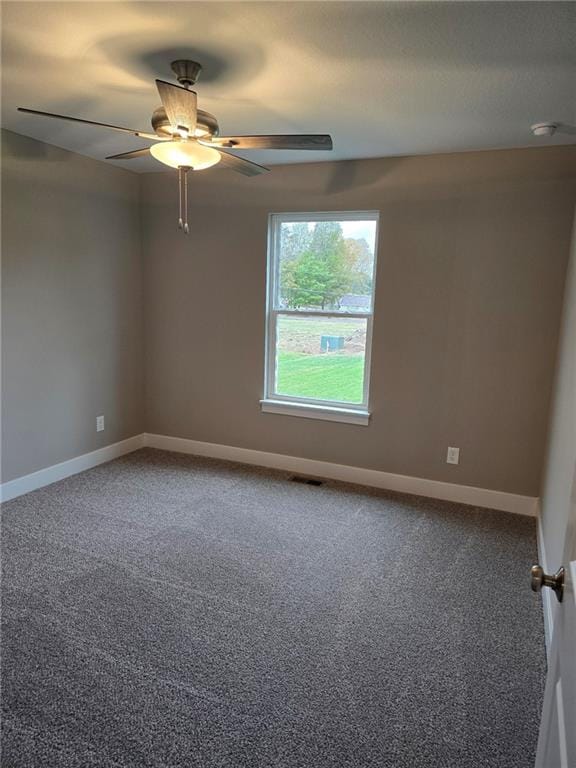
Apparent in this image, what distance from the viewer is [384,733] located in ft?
5.46

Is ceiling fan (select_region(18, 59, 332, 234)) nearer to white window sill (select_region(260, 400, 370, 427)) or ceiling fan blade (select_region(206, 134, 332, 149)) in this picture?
ceiling fan blade (select_region(206, 134, 332, 149))

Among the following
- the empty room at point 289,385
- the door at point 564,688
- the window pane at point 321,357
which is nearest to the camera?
the door at point 564,688

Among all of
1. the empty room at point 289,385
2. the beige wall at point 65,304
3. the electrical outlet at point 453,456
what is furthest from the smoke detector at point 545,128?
the beige wall at point 65,304

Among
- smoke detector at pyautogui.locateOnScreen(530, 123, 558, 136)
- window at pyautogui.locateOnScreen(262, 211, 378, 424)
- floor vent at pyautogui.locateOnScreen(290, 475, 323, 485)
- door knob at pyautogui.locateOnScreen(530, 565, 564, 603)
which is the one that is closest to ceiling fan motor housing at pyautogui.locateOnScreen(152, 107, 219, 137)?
smoke detector at pyautogui.locateOnScreen(530, 123, 558, 136)

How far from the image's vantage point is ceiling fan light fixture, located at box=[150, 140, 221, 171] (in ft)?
6.75

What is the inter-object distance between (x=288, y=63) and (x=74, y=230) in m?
2.30

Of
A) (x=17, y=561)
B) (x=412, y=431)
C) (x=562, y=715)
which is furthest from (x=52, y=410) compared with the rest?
(x=562, y=715)

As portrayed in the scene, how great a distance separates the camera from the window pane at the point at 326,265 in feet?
12.3

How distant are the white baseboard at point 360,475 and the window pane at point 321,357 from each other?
1.85ft

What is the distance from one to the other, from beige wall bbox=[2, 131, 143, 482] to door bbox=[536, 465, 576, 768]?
3.38 m

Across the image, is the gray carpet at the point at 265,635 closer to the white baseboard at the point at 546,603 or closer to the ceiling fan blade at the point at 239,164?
the white baseboard at the point at 546,603

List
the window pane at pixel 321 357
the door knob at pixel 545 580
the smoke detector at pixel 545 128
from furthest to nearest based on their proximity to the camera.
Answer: the window pane at pixel 321 357, the smoke detector at pixel 545 128, the door knob at pixel 545 580

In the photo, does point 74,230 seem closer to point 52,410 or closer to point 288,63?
point 52,410

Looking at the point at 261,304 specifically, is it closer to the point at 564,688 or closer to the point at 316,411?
the point at 316,411
